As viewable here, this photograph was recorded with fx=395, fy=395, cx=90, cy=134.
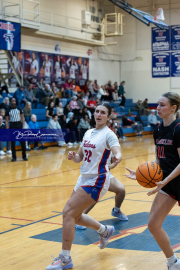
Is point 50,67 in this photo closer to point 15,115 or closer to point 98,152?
point 15,115

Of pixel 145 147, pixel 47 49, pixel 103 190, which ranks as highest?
pixel 47 49

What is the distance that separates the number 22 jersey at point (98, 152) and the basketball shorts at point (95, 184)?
A: 6 cm

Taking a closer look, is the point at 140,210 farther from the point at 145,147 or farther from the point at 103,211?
the point at 145,147

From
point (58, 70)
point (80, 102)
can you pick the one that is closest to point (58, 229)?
point (80, 102)

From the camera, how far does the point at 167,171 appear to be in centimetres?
370

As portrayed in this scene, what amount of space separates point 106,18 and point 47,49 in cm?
559

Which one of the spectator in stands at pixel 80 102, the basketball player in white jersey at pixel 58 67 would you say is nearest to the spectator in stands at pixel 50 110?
the spectator in stands at pixel 80 102

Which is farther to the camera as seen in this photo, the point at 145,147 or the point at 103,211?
the point at 145,147

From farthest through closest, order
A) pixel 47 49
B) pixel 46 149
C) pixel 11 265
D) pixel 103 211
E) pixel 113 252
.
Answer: pixel 47 49 < pixel 46 149 < pixel 103 211 < pixel 113 252 < pixel 11 265

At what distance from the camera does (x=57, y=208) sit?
22.1 ft

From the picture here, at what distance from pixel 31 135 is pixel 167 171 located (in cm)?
1105

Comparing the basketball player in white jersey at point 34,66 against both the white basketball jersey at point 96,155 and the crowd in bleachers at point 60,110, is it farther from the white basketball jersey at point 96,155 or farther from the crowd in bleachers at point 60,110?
the white basketball jersey at point 96,155

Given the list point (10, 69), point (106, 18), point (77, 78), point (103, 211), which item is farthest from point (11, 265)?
point (106, 18)

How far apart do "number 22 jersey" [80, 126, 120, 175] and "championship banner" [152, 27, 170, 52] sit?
75.6 ft
